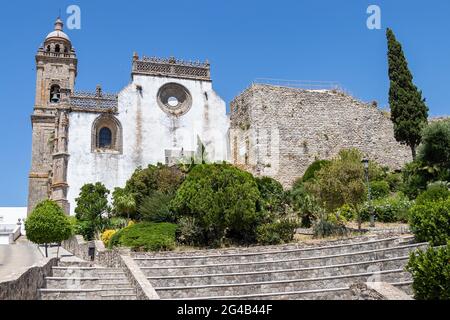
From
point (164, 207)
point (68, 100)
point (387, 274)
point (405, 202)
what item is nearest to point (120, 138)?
point (68, 100)

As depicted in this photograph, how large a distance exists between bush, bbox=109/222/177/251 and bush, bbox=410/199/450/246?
372 inches

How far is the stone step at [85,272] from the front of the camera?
622 inches

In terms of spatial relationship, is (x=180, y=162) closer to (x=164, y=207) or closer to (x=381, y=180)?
(x=164, y=207)

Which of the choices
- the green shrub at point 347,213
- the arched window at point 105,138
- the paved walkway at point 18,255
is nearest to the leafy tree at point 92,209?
the paved walkway at point 18,255

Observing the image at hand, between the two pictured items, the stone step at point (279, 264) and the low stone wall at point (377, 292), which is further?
the stone step at point (279, 264)

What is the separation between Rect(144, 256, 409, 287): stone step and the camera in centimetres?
1595

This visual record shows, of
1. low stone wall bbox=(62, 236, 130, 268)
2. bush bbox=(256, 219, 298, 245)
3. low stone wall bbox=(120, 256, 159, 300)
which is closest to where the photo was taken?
low stone wall bbox=(120, 256, 159, 300)

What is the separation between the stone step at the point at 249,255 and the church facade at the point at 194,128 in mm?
17038

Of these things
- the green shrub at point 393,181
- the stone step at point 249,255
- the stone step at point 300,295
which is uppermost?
the green shrub at point 393,181

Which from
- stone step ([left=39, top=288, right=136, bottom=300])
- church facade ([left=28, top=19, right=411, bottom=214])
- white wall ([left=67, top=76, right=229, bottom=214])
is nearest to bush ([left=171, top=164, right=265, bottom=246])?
stone step ([left=39, top=288, right=136, bottom=300])

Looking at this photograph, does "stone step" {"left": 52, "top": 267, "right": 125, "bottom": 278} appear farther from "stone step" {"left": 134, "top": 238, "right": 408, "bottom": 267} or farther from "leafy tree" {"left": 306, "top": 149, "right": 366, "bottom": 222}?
"leafy tree" {"left": 306, "top": 149, "right": 366, "bottom": 222}

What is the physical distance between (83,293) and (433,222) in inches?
408

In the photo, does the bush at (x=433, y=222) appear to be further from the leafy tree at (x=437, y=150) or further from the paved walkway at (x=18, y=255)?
the paved walkway at (x=18, y=255)

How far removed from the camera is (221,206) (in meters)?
22.5
